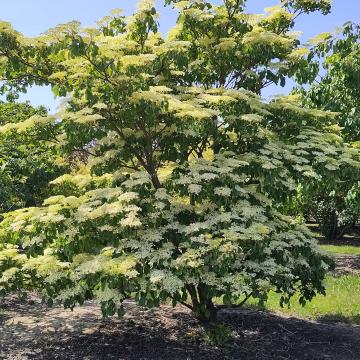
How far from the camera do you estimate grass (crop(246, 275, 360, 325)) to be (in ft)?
31.1

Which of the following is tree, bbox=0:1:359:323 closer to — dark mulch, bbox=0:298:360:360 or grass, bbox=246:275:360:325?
dark mulch, bbox=0:298:360:360

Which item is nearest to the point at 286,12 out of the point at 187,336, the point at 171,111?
the point at 171,111

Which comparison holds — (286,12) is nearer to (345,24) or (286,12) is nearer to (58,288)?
(345,24)

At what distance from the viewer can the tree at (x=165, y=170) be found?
5742 mm

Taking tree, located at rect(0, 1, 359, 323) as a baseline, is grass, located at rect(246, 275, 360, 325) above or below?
below

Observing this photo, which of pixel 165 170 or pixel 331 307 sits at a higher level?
pixel 165 170

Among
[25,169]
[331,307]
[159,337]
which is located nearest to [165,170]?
[159,337]

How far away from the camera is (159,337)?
7.56 m

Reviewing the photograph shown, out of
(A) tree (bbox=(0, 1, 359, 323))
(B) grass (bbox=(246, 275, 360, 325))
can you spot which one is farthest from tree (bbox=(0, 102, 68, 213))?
(B) grass (bbox=(246, 275, 360, 325))

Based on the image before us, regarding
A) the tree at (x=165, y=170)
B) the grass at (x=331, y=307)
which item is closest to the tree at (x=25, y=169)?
the tree at (x=165, y=170)

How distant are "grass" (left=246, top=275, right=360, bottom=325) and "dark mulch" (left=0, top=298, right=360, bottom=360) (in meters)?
0.61

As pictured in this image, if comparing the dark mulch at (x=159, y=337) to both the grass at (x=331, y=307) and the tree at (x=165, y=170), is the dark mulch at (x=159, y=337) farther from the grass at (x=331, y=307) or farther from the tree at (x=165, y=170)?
the tree at (x=165, y=170)

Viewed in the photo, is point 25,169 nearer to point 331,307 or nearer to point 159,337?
point 159,337

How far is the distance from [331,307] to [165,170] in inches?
216
